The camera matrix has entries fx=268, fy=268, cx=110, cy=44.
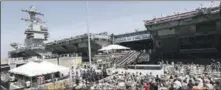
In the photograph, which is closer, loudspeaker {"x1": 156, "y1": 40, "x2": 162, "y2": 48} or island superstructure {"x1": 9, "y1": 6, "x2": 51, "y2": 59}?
loudspeaker {"x1": 156, "y1": 40, "x2": 162, "y2": 48}

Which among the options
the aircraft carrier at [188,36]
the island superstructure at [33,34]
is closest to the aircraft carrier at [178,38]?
the aircraft carrier at [188,36]

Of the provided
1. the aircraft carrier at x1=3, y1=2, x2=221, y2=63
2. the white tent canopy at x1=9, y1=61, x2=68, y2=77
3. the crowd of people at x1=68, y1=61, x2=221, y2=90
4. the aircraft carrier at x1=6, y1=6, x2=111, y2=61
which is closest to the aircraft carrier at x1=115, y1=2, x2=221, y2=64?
the aircraft carrier at x1=3, y1=2, x2=221, y2=63

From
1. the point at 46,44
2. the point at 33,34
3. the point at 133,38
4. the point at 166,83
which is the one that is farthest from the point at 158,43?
the point at 33,34

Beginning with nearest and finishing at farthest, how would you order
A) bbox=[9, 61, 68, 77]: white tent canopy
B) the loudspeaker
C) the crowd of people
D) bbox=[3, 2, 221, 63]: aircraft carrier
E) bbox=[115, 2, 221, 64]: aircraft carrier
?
the crowd of people
bbox=[9, 61, 68, 77]: white tent canopy
bbox=[115, 2, 221, 64]: aircraft carrier
bbox=[3, 2, 221, 63]: aircraft carrier
the loudspeaker

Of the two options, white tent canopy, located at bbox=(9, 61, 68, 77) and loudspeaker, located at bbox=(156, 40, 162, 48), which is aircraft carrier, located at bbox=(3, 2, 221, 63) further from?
white tent canopy, located at bbox=(9, 61, 68, 77)

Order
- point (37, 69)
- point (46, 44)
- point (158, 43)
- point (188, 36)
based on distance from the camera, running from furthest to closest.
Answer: point (46, 44) → point (158, 43) → point (188, 36) → point (37, 69)

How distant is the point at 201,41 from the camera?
109 ft

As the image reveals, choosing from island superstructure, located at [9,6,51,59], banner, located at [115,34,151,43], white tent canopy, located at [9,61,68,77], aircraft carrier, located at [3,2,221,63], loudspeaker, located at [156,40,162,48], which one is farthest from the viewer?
island superstructure, located at [9,6,51,59]

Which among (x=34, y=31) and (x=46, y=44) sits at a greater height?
(x=34, y=31)

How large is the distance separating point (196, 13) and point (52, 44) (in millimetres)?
33943

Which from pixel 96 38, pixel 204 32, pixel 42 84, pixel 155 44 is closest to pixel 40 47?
pixel 96 38

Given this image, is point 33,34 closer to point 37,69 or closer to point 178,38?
point 178,38

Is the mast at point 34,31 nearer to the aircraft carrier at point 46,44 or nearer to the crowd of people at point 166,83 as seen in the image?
the aircraft carrier at point 46,44

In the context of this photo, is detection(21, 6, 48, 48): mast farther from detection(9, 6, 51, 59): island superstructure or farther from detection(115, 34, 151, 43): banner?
detection(115, 34, 151, 43): banner
